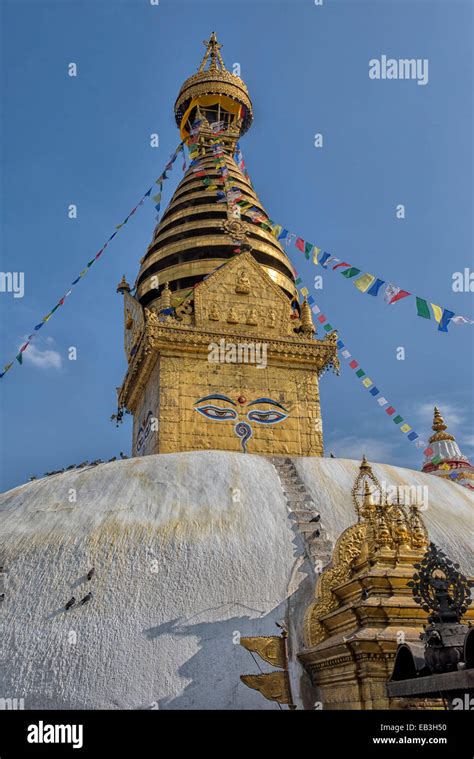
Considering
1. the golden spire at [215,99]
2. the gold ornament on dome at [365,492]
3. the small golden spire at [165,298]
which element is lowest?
the gold ornament on dome at [365,492]

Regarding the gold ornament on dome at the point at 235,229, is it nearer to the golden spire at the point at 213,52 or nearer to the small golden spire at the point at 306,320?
the small golden spire at the point at 306,320

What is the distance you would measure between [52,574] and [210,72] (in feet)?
68.2

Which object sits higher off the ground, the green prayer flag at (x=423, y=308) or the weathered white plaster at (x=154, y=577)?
the green prayer flag at (x=423, y=308)

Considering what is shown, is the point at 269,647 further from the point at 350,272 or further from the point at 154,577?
the point at 350,272

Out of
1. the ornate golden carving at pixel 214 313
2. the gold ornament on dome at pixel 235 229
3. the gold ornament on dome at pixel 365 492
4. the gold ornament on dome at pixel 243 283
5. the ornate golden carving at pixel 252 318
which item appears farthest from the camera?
the gold ornament on dome at pixel 235 229

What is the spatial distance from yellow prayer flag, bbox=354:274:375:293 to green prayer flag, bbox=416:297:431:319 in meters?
1.31

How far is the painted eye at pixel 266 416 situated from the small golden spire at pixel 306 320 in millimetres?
2556

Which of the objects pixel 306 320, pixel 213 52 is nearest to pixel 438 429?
pixel 306 320

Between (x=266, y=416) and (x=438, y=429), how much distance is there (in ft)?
37.2

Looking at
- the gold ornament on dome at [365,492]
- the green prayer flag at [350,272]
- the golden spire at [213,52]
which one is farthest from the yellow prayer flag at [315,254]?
the golden spire at [213,52]

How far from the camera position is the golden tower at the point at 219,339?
14.7m

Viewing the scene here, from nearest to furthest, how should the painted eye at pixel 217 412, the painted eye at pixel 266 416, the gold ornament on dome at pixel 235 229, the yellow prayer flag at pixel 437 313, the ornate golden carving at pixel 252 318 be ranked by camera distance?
the yellow prayer flag at pixel 437 313 → the painted eye at pixel 217 412 → the painted eye at pixel 266 416 → the ornate golden carving at pixel 252 318 → the gold ornament on dome at pixel 235 229
